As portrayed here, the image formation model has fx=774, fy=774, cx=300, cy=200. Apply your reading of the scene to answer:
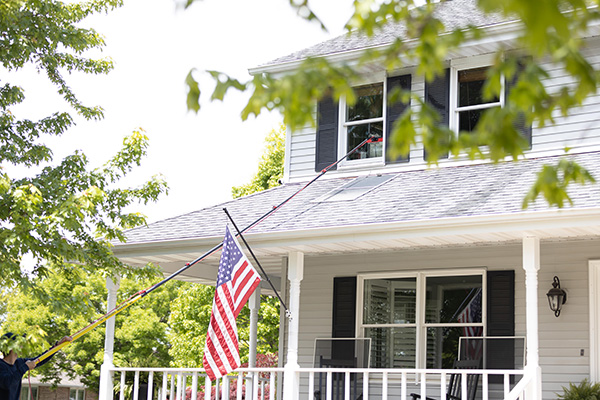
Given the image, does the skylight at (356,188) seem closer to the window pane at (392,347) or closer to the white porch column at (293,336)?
the white porch column at (293,336)

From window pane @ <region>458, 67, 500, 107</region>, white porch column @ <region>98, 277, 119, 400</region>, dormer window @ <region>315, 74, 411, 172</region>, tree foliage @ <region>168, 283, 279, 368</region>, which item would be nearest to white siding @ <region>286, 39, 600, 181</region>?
dormer window @ <region>315, 74, 411, 172</region>

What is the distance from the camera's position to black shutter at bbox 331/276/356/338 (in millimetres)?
11164

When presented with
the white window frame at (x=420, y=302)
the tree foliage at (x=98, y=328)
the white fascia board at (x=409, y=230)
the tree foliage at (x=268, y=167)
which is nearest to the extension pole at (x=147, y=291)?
the white fascia board at (x=409, y=230)

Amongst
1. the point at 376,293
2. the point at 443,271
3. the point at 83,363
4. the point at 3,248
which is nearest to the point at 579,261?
the point at 443,271

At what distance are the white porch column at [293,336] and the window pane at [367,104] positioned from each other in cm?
338

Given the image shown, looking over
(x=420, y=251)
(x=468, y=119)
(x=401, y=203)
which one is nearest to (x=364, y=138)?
(x=468, y=119)

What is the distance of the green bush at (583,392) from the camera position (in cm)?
866

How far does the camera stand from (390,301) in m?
11.0

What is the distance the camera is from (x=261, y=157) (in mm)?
30031

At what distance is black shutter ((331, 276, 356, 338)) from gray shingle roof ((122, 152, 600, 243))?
136 centimetres

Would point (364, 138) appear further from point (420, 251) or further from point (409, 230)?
point (409, 230)

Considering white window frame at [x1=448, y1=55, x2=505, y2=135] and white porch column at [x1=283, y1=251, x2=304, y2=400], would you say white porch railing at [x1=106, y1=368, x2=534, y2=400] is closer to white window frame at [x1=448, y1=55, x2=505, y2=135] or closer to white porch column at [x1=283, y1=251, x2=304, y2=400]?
white porch column at [x1=283, y1=251, x2=304, y2=400]

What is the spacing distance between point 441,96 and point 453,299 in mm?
3020

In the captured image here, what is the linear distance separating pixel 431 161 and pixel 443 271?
775 cm
